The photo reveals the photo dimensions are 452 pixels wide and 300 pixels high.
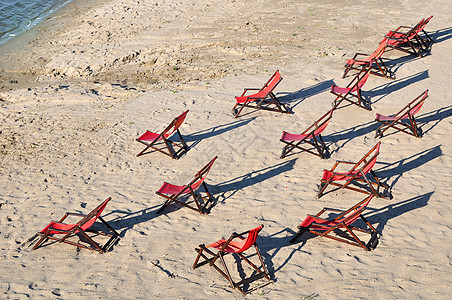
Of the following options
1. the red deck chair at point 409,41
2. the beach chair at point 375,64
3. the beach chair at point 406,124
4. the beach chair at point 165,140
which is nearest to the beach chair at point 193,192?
the beach chair at point 165,140

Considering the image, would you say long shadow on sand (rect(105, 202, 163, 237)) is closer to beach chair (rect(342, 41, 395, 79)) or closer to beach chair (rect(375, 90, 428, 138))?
beach chair (rect(375, 90, 428, 138))

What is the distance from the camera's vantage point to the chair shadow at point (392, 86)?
1055 cm

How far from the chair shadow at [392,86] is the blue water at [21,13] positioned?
14922 mm

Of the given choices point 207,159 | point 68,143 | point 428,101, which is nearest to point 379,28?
point 428,101

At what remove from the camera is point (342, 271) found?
5598 millimetres

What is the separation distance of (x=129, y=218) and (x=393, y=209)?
14.1 feet

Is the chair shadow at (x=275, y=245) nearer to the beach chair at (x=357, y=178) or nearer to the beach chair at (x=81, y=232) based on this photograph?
the beach chair at (x=357, y=178)

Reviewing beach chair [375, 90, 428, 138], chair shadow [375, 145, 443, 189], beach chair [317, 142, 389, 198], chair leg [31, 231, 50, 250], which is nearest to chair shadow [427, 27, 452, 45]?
beach chair [375, 90, 428, 138]

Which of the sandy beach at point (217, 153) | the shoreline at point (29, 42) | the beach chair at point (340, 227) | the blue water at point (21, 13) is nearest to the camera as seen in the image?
the sandy beach at point (217, 153)

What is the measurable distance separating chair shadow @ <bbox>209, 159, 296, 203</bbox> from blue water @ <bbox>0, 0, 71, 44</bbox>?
47.0ft

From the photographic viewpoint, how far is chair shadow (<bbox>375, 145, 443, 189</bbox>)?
7619mm

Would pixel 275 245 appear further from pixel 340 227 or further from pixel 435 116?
pixel 435 116

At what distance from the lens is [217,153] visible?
28.4ft

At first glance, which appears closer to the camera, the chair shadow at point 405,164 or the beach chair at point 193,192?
Answer: the beach chair at point 193,192
